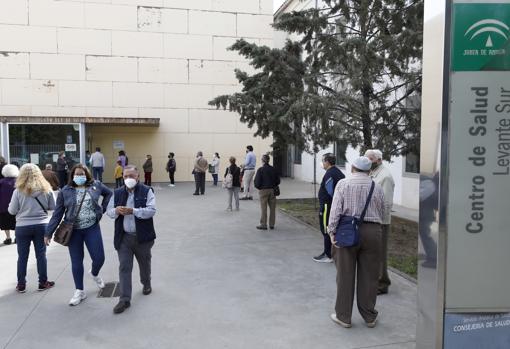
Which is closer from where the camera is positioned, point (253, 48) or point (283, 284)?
point (283, 284)

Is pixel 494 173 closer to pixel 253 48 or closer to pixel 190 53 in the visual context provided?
pixel 253 48

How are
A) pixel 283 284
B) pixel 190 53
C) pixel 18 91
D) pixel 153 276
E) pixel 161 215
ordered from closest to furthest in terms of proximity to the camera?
1. pixel 283 284
2. pixel 153 276
3. pixel 161 215
4. pixel 18 91
5. pixel 190 53

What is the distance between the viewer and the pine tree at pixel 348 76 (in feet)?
25.5

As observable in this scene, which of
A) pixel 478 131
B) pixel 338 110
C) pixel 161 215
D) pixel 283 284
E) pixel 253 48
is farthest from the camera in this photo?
pixel 161 215

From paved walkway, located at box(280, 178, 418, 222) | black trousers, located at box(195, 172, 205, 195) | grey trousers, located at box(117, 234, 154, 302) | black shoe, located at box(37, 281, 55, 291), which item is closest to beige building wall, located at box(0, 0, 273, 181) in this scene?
paved walkway, located at box(280, 178, 418, 222)

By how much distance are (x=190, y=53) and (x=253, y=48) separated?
1279 cm

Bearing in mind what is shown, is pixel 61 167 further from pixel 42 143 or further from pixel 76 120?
pixel 76 120

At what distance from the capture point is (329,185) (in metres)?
6.60

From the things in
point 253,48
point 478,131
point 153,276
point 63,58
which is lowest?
point 153,276

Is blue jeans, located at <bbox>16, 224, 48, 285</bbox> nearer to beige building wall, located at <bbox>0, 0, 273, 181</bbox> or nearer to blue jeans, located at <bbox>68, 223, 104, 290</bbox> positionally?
blue jeans, located at <bbox>68, 223, 104, 290</bbox>

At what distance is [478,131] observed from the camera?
2.87m

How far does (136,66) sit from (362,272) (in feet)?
61.2

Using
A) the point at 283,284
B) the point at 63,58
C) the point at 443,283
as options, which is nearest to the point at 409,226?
the point at 283,284

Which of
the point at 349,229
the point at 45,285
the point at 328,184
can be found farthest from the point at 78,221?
the point at 328,184
